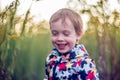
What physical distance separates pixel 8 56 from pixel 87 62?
1432mm

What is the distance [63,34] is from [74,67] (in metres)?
0.23

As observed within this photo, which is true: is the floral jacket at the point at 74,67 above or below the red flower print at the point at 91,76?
above

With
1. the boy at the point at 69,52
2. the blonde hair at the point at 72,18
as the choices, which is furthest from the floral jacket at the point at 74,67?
the blonde hair at the point at 72,18

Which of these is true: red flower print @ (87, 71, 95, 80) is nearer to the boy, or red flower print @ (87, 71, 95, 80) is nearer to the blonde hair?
the boy

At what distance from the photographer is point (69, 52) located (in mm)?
3402

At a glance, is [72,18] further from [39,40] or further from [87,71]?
[39,40]

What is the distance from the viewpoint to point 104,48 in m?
5.13

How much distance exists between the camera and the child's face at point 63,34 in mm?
3342

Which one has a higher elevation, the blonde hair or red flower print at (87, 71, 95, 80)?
Answer: the blonde hair

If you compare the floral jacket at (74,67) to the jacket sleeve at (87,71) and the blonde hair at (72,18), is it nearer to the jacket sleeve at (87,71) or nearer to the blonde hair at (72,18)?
the jacket sleeve at (87,71)

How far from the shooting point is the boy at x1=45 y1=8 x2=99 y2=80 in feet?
10.9

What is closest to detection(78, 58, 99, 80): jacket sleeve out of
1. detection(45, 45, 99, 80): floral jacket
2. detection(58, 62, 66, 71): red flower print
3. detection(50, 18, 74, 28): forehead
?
detection(45, 45, 99, 80): floral jacket

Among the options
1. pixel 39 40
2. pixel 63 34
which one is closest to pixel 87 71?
pixel 63 34

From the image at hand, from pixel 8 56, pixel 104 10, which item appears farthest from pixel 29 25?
pixel 104 10
